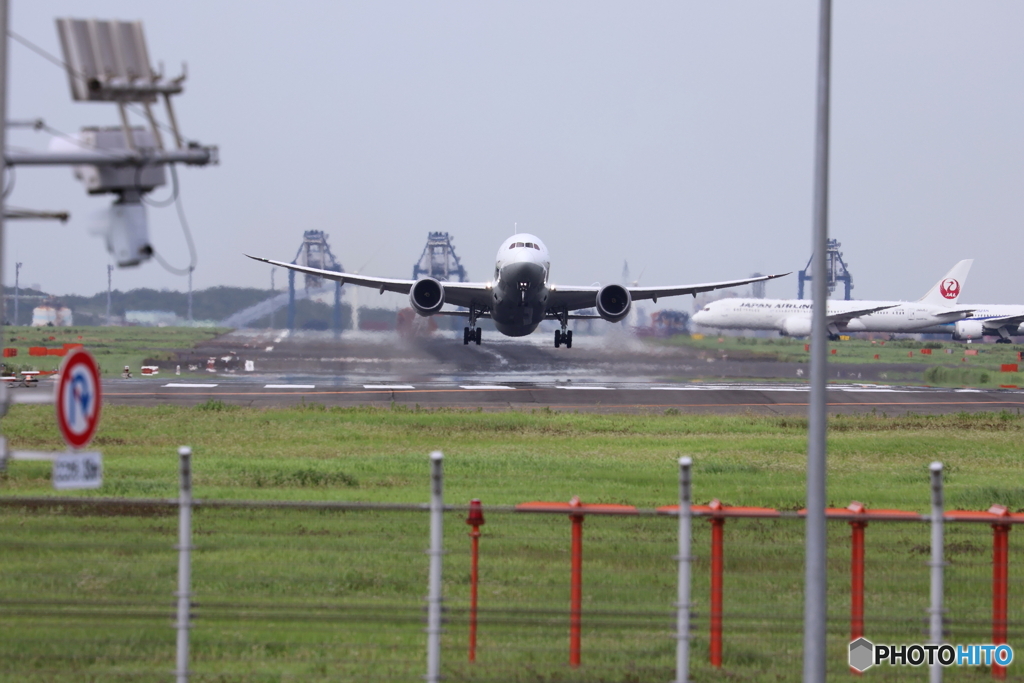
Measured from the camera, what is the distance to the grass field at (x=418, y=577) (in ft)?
25.9

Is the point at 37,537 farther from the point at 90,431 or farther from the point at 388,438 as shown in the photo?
the point at 388,438

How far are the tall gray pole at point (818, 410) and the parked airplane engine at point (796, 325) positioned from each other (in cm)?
7230

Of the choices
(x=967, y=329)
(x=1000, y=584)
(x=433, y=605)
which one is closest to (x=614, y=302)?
(x=1000, y=584)

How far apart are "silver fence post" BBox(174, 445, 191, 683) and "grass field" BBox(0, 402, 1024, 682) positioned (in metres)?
0.39

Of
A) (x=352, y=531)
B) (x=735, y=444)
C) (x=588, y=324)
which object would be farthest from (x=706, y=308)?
(x=352, y=531)

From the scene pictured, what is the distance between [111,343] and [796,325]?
5263 cm

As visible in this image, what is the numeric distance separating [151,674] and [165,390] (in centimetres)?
3421

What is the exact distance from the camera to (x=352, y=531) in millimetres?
10164

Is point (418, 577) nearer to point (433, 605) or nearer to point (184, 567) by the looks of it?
point (433, 605)

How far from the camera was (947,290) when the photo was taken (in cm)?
8712

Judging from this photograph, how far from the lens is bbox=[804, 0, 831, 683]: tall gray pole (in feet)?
21.8

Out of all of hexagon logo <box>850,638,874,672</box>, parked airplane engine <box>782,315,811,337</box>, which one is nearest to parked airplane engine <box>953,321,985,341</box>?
parked airplane engine <box>782,315,811,337</box>

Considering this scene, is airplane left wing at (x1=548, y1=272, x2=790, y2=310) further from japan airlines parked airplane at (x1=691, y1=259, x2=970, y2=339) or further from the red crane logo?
the red crane logo

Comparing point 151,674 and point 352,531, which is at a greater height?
point 352,531
